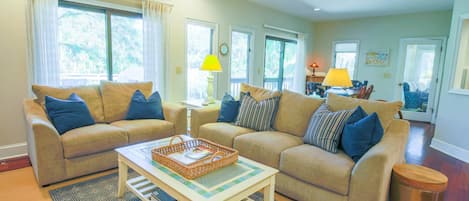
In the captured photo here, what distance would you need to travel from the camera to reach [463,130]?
3641mm

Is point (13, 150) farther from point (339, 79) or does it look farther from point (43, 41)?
point (339, 79)

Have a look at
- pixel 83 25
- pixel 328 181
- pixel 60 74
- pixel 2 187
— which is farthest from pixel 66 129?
pixel 328 181

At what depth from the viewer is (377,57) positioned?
6.48 m

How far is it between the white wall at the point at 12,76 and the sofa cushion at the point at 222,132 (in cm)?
217

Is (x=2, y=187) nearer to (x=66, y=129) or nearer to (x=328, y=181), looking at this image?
(x=66, y=129)

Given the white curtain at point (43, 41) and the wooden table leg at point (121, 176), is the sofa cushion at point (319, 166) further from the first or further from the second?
the white curtain at point (43, 41)

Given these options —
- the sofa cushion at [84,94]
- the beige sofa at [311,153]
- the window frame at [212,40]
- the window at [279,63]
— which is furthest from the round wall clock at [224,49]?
the sofa cushion at [84,94]

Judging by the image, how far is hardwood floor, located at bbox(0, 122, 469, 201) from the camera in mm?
2246

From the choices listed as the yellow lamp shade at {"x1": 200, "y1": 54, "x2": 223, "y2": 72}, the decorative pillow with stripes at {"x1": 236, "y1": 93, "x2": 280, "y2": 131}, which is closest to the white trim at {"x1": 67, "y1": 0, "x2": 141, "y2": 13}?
the yellow lamp shade at {"x1": 200, "y1": 54, "x2": 223, "y2": 72}

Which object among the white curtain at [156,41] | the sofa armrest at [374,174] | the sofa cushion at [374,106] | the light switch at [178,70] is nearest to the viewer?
the sofa armrest at [374,174]

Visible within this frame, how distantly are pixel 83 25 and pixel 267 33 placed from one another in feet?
12.2

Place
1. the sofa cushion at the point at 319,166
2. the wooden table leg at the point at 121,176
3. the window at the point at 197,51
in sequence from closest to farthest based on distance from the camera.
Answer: the sofa cushion at the point at 319,166 < the wooden table leg at the point at 121,176 < the window at the point at 197,51

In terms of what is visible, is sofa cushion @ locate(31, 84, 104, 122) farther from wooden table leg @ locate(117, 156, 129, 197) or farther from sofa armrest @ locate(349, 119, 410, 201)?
sofa armrest @ locate(349, 119, 410, 201)

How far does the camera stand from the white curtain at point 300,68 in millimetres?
6961
